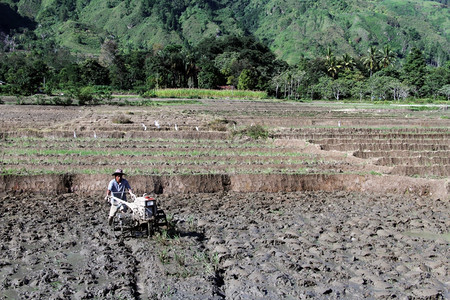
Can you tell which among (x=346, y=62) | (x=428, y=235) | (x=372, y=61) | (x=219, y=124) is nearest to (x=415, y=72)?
(x=372, y=61)

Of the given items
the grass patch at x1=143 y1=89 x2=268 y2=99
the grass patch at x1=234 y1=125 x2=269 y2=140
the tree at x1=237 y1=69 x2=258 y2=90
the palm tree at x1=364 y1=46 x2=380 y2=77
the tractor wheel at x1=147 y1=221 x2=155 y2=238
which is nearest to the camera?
the tractor wheel at x1=147 y1=221 x2=155 y2=238

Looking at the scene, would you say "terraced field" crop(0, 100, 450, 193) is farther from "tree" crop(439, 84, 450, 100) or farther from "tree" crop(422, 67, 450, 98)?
"tree" crop(422, 67, 450, 98)

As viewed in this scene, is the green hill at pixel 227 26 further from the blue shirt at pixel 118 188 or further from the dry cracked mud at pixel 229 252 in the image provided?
the blue shirt at pixel 118 188

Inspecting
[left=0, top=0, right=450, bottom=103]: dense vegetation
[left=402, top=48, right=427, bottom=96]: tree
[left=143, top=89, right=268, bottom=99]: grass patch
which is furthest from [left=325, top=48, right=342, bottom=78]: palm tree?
[left=143, top=89, right=268, bottom=99]: grass patch

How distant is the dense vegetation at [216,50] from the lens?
72000 mm

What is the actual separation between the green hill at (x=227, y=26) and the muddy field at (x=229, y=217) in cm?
11080

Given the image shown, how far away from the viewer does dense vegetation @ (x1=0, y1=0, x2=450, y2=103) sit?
236 feet

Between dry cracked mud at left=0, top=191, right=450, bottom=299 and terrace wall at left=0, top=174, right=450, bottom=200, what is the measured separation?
1118mm

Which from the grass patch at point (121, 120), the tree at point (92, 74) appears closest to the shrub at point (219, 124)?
the grass patch at point (121, 120)

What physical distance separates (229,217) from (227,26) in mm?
170286

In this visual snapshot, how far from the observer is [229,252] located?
30.6ft

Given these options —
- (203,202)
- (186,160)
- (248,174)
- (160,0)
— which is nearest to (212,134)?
(186,160)

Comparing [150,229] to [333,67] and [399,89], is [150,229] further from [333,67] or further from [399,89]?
[333,67]

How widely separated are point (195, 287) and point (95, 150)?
13018 mm
